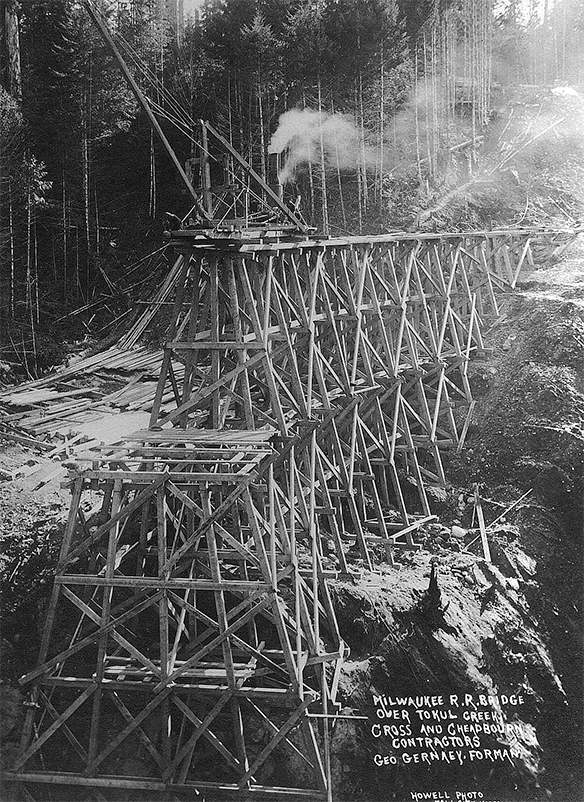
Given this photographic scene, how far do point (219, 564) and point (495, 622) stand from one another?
3784mm

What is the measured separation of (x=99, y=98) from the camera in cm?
1243

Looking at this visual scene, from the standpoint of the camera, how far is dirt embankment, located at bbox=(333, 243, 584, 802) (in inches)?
322

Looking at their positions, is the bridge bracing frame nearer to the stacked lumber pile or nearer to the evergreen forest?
the stacked lumber pile

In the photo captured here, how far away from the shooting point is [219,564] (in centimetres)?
865

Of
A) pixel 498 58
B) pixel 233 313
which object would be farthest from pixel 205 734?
pixel 498 58

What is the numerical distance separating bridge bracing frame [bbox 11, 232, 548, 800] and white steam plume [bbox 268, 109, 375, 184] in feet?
12.5

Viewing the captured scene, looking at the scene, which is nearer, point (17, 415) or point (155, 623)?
point (155, 623)

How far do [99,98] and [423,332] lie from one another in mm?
6756

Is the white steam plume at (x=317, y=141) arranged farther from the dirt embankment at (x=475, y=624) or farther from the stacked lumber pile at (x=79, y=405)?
the dirt embankment at (x=475, y=624)

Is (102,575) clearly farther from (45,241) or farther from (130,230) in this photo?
(130,230)

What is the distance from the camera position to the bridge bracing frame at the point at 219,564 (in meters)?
7.52

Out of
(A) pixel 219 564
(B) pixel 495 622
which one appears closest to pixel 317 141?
(B) pixel 495 622

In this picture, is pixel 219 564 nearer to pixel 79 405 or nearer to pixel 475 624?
pixel 475 624

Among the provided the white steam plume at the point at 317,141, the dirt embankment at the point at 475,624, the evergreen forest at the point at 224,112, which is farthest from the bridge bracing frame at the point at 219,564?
the white steam plume at the point at 317,141
